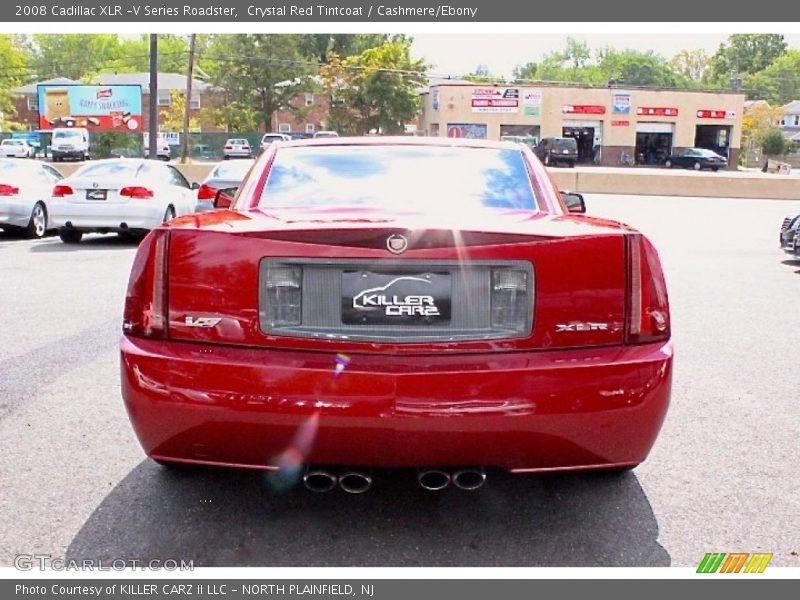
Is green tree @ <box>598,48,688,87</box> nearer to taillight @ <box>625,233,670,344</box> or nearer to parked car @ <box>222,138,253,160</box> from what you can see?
parked car @ <box>222,138,253,160</box>

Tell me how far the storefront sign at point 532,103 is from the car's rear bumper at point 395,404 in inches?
2432

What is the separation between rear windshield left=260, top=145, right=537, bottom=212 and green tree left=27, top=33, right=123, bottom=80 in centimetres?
11184

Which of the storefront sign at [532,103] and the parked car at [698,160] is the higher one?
the storefront sign at [532,103]

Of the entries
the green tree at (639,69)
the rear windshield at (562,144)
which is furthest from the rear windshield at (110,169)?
the green tree at (639,69)

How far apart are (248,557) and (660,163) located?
67.2 m

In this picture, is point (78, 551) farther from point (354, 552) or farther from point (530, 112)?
point (530, 112)

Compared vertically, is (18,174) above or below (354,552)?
above

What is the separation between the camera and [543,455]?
3.04 meters

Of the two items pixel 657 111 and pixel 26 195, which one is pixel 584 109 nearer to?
pixel 657 111

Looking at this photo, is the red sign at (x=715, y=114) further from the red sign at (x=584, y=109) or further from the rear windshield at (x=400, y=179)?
the rear windshield at (x=400, y=179)

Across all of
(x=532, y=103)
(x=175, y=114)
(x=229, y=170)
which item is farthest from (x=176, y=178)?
(x=175, y=114)

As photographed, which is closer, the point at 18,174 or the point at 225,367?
the point at 225,367

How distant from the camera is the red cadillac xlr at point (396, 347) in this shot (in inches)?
114
